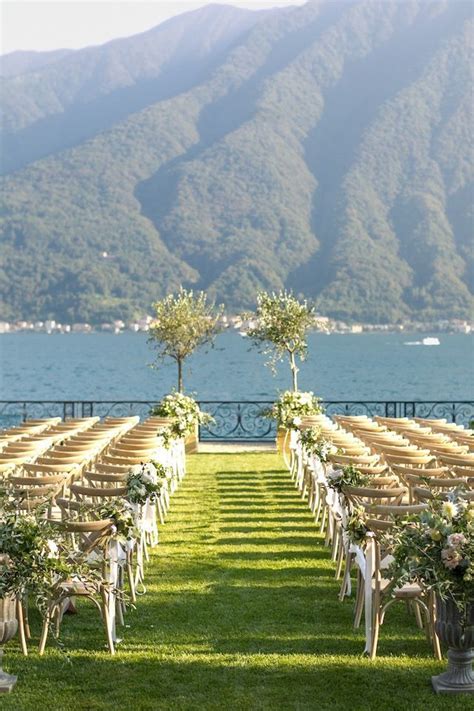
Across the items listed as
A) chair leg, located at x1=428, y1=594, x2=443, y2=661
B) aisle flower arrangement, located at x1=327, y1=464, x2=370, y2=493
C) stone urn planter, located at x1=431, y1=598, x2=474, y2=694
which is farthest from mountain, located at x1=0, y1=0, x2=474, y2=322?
stone urn planter, located at x1=431, y1=598, x2=474, y2=694

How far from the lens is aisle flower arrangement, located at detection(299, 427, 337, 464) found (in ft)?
35.6

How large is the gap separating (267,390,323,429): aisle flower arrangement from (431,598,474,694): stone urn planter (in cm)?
1140

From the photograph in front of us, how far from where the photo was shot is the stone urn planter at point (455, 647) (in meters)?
6.33

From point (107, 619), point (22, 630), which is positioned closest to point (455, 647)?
point (107, 619)

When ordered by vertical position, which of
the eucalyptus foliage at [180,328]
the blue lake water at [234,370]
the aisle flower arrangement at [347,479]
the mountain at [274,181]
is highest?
the mountain at [274,181]

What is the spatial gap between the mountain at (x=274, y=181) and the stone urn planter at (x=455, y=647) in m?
88.2

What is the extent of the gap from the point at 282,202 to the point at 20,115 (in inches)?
2161

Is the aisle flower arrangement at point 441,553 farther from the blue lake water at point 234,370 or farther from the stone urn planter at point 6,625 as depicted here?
the blue lake water at point 234,370

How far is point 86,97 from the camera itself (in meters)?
157

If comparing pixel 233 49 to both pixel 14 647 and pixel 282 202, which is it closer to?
pixel 282 202

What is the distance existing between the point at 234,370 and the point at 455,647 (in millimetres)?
82883

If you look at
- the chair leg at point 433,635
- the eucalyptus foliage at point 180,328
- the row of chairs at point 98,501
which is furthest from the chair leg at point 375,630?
the eucalyptus foliage at point 180,328

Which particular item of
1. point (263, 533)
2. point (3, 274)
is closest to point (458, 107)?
point (3, 274)

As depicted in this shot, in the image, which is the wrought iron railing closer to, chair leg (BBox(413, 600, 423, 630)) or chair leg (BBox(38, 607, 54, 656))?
chair leg (BBox(413, 600, 423, 630))
